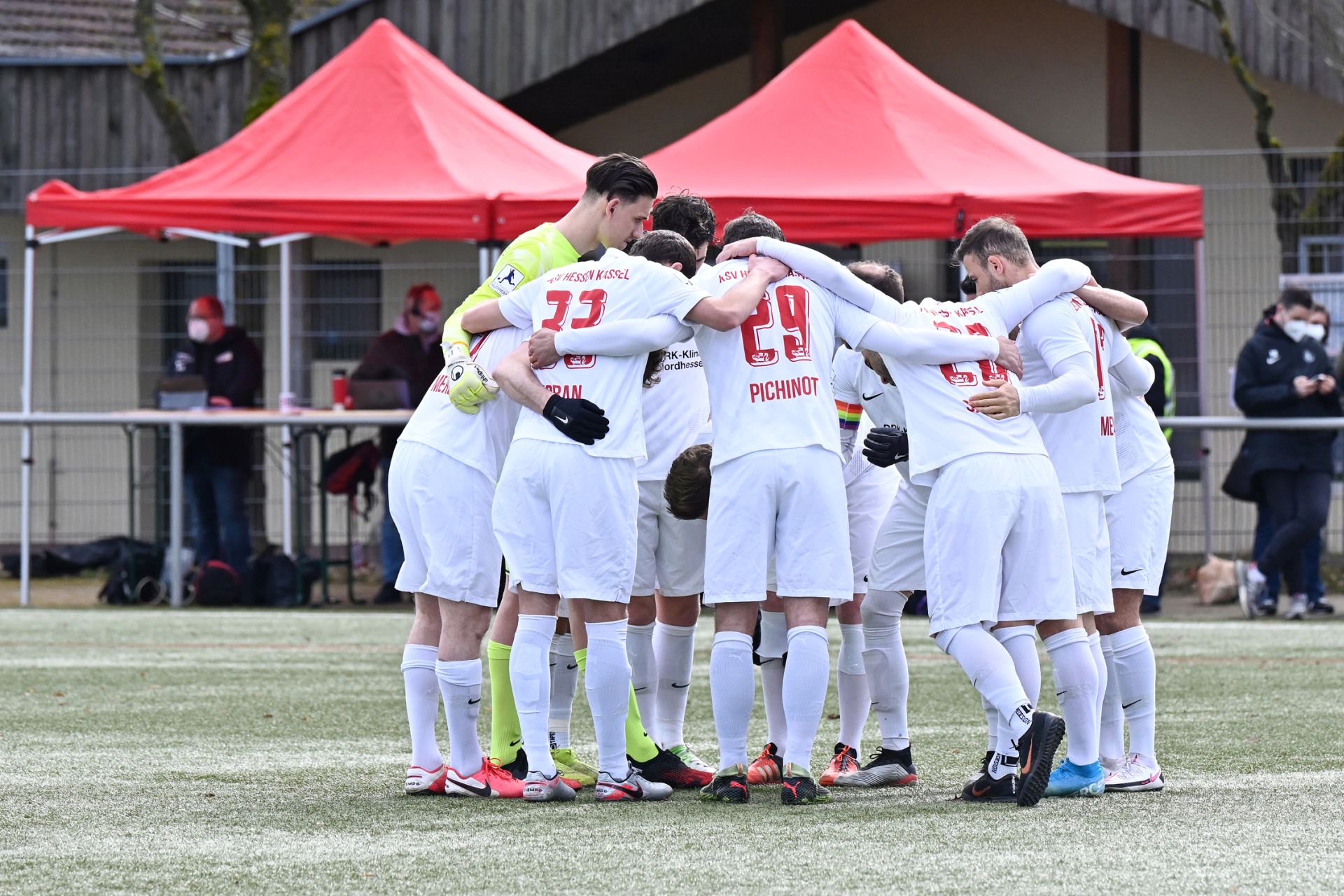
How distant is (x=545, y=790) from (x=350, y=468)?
7595 mm

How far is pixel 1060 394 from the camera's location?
527cm

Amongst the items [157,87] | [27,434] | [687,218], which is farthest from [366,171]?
[687,218]

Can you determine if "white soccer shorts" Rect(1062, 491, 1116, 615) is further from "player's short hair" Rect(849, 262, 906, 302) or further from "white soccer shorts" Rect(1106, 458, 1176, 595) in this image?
"player's short hair" Rect(849, 262, 906, 302)

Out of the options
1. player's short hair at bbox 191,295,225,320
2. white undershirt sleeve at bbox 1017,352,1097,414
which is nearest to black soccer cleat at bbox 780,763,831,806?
white undershirt sleeve at bbox 1017,352,1097,414

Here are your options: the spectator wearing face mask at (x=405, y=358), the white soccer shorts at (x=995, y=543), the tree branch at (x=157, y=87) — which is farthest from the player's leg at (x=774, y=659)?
the tree branch at (x=157, y=87)

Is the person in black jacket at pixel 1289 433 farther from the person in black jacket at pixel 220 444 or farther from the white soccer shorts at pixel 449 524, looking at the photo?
the white soccer shorts at pixel 449 524

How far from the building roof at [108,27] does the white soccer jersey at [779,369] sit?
13910 millimetres

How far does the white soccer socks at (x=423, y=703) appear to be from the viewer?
5449mm

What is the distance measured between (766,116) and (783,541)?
7.79 m

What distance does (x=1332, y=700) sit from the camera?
299 inches

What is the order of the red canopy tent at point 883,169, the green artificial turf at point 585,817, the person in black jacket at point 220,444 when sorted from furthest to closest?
the person in black jacket at point 220,444, the red canopy tent at point 883,169, the green artificial turf at point 585,817

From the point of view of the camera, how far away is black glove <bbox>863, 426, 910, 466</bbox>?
17.9 ft

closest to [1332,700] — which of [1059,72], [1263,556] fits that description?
[1263,556]

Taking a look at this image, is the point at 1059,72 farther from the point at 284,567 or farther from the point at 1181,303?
the point at 284,567
